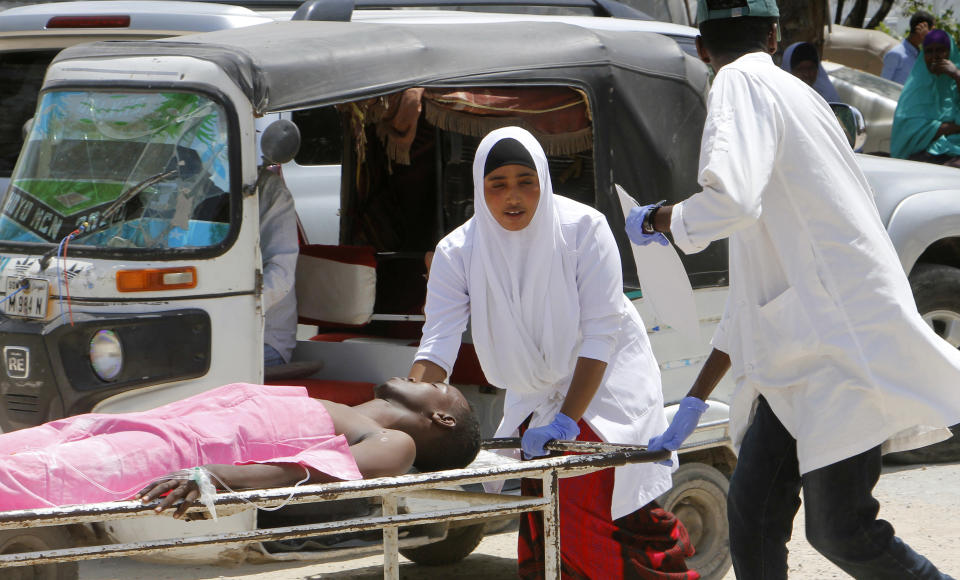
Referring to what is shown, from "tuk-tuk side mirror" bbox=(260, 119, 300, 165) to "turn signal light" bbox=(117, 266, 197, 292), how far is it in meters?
0.49

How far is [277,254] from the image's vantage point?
17.5 feet

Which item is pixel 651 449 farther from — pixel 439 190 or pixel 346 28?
pixel 439 190

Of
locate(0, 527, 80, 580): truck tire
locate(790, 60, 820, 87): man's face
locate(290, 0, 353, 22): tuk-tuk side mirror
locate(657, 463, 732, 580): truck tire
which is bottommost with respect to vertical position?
locate(657, 463, 732, 580): truck tire

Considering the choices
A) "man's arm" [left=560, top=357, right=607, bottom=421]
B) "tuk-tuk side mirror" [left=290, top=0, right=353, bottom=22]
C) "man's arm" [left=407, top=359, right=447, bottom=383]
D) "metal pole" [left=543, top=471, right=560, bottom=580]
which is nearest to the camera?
"metal pole" [left=543, top=471, right=560, bottom=580]

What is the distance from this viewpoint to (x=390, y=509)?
3.76m

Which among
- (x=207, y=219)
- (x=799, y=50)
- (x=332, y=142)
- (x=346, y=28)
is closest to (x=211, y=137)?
(x=207, y=219)

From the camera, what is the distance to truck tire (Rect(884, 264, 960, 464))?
23.2ft

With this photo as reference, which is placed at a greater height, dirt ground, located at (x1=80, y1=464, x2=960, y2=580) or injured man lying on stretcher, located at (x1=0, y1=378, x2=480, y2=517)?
injured man lying on stretcher, located at (x1=0, y1=378, x2=480, y2=517)

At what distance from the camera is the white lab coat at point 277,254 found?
5.28 meters

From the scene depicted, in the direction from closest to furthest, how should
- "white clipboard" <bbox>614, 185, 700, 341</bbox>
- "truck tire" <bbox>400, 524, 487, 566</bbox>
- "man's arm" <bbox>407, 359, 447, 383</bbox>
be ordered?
1. "white clipboard" <bbox>614, 185, 700, 341</bbox>
2. "man's arm" <bbox>407, 359, 447, 383</bbox>
3. "truck tire" <bbox>400, 524, 487, 566</bbox>

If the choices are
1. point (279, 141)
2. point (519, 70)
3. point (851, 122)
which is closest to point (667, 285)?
point (279, 141)

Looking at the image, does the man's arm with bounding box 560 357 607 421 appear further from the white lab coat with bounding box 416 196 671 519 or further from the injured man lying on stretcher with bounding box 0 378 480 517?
the injured man lying on stretcher with bounding box 0 378 480 517

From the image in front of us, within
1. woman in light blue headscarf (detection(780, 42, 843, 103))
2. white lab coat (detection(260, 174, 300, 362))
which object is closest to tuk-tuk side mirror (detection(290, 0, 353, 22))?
white lab coat (detection(260, 174, 300, 362))

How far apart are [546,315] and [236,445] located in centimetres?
103
